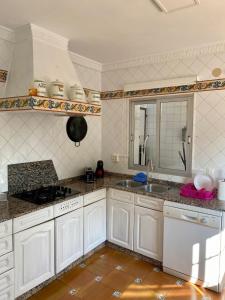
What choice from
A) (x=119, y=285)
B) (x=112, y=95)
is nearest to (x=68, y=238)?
(x=119, y=285)

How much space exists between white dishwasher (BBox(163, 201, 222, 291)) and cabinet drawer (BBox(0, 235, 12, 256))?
1371 millimetres

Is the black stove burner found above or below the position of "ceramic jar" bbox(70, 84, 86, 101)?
below

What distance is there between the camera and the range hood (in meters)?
1.94

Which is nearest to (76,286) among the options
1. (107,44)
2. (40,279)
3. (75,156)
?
(40,279)

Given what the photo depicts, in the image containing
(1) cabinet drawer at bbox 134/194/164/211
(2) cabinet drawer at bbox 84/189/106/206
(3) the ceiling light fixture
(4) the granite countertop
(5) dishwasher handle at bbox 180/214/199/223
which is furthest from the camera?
(2) cabinet drawer at bbox 84/189/106/206

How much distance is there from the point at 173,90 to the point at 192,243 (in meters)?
1.62

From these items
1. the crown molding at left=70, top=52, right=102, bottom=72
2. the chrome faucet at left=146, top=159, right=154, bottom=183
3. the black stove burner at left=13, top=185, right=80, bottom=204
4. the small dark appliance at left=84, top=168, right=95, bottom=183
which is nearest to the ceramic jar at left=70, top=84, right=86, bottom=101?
the crown molding at left=70, top=52, right=102, bottom=72

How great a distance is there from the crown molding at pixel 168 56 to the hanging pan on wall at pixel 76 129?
2.75ft

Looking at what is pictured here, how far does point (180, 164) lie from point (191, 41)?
1.32 metres

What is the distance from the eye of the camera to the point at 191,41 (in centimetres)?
236

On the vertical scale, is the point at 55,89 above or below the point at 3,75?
below

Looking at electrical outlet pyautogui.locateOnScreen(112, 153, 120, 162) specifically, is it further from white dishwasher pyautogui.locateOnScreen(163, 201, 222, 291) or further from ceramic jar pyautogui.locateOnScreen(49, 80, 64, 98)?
ceramic jar pyautogui.locateOnScreen(49, 80, 64, 98)

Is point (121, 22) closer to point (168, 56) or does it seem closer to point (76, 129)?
point (168, 56)

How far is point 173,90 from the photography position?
2.69m
